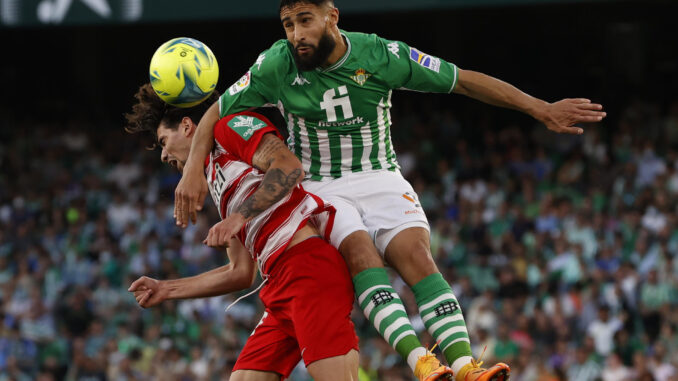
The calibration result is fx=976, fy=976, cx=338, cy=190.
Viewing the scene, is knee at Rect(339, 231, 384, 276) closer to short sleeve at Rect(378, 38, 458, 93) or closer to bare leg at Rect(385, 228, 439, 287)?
bare leg at Rect(385, 228, 439, 287)

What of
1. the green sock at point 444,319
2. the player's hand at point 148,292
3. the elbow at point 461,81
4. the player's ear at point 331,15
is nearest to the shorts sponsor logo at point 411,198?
the green sock at point 444,319

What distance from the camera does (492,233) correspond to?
43.5 ft

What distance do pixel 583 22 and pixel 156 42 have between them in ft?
27.3

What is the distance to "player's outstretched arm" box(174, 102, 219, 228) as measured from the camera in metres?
4.48

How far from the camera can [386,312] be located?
445 centimetres

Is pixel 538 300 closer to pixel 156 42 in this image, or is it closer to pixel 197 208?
pixel 197 208

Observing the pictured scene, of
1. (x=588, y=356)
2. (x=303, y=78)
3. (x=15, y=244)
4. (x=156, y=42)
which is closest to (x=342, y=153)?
(x=303, y=78)

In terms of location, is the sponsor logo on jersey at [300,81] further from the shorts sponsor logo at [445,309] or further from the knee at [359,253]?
the shorts sponsor logo at [445,309]

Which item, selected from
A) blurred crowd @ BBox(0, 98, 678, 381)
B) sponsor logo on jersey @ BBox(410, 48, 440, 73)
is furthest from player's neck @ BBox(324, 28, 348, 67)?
blurred crowd @ BBox(0, 98, 678, 381)

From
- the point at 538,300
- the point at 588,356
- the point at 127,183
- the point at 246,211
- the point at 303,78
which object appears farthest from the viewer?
the point at 127,183

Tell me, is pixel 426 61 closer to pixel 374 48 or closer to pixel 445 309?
pixel 374 48

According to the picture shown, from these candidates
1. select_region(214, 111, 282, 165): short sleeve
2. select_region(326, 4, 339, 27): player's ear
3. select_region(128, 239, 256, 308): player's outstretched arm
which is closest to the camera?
select_region(214, 111, 282, 165): short sleeve

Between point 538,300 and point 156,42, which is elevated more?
point 156,42

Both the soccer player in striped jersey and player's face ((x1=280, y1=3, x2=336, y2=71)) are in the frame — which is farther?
player's face ((x1=280, y1=3, x2=336, y2=71))
